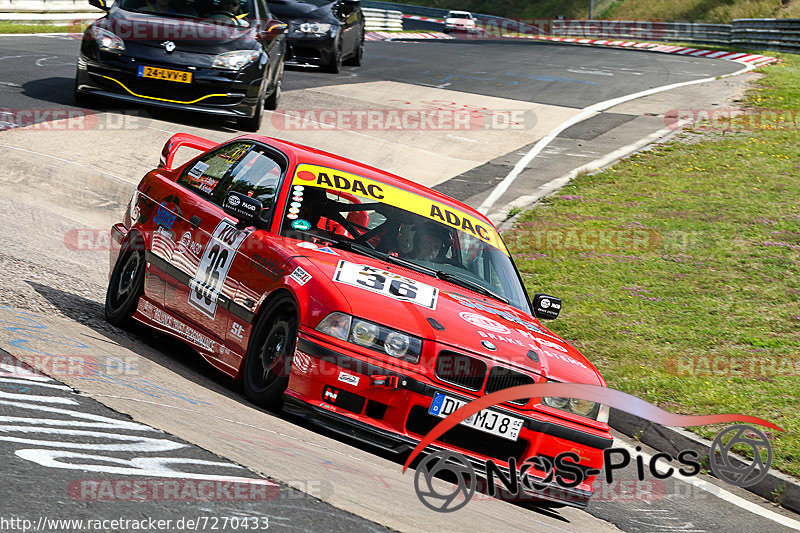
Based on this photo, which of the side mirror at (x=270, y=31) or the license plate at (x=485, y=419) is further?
the side mirror at (x=270, y=31)

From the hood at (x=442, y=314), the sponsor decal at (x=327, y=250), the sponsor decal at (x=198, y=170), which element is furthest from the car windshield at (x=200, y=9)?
the hood at (x=442, y=314)

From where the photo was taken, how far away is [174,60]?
1341cm

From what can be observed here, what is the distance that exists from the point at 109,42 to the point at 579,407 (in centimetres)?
997

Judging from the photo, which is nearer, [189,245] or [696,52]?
[189,245]

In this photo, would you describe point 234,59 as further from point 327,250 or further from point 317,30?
point 327,250

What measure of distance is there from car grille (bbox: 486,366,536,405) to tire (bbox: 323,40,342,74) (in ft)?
57.0

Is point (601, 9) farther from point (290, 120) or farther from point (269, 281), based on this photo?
point (269, 281)

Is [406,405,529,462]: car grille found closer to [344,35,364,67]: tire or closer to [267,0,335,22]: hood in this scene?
[267,0,335,22]: hood

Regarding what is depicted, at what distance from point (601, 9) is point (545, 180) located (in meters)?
51.0

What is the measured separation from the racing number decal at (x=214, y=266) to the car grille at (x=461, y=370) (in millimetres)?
1626

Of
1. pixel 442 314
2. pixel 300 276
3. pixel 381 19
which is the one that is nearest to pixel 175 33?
pixel 300 276

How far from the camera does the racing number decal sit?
6.13 m

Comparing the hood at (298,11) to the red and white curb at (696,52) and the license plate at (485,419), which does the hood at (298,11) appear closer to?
the red and white curb at (696,52)

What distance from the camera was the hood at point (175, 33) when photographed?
13.5 m
